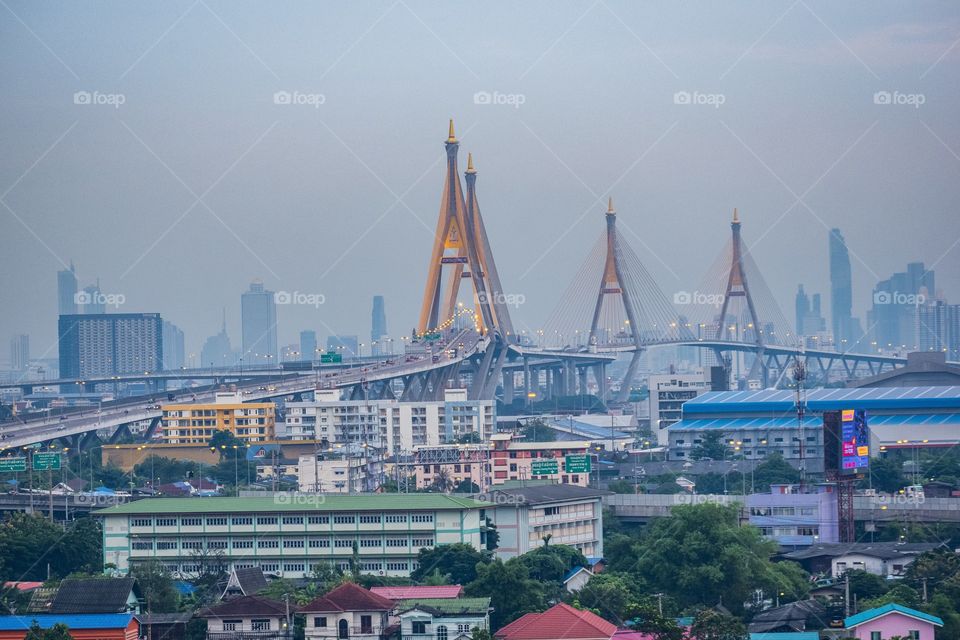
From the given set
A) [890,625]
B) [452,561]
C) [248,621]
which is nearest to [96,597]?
[248,621]

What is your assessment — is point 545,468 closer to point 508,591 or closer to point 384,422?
point 508,591

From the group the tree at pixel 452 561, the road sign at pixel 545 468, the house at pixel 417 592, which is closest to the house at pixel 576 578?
the tree at pixel 452 561

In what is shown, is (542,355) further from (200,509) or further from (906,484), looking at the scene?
(200,509)

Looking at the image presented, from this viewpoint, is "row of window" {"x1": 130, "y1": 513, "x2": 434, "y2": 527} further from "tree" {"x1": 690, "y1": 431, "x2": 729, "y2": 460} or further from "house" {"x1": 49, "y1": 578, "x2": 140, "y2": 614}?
"tree" {"x1": 690, "y1": 431, "x2": 729, "y2": 460}

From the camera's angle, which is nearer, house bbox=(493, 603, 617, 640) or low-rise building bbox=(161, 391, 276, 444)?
house bbox=(493, 603, 617, 640)

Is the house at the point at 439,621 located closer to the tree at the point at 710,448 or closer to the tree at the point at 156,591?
the tree at the point at 156,591

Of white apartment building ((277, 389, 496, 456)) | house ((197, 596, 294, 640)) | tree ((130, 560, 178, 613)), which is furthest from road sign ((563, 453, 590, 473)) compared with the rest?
house ((197, 596, 294, 640))
